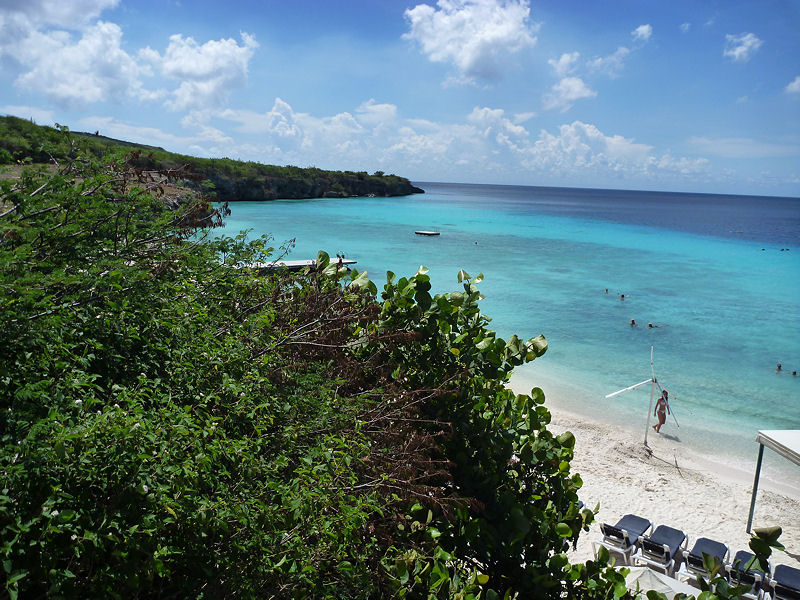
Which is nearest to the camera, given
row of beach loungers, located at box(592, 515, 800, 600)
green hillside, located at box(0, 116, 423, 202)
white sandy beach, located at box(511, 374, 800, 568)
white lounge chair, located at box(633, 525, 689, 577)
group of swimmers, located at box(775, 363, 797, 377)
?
row of beach loungers, located at box(592, 515, 800, 600)

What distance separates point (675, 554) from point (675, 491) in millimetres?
Result: 2930

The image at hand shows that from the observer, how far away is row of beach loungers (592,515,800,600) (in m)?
7.28

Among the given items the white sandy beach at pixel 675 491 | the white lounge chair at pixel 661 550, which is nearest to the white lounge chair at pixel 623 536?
the white lounge chair at pixel 661 550

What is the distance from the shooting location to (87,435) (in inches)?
69.9

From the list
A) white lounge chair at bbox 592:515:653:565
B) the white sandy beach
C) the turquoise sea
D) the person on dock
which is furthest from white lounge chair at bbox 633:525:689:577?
the person on dock

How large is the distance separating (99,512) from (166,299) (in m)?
1.65

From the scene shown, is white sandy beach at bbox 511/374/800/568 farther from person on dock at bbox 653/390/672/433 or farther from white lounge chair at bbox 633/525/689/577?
white lounge chair at bbox 633/525/689/577

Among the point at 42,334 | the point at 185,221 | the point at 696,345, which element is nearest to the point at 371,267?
the point at 696,345

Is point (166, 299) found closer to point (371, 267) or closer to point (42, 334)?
point (42, 334)

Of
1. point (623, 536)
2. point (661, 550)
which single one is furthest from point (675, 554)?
point (623, 536)

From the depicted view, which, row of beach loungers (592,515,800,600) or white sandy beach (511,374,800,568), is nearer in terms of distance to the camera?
row of beach loungers (592,515,800,600)

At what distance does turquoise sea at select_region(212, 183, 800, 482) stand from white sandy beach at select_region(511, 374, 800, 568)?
1.06 meters

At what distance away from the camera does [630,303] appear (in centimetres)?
2809

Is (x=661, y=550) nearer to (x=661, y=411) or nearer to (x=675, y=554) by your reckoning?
(x=675, y=554)
